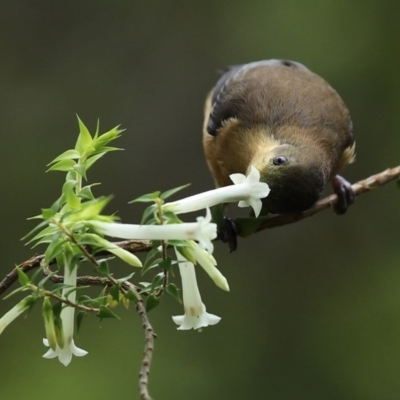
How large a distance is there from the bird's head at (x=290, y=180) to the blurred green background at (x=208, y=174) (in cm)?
244

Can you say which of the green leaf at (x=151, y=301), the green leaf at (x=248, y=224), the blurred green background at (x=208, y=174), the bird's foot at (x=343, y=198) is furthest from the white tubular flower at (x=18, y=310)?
the blurred green background at (x=208, y=174)

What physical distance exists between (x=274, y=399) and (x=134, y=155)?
1.77 meters

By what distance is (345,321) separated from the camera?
539cm

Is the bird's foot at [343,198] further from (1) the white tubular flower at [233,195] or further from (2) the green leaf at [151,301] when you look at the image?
(2) the green leaf at [151,301]

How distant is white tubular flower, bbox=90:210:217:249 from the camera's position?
156 centimetres

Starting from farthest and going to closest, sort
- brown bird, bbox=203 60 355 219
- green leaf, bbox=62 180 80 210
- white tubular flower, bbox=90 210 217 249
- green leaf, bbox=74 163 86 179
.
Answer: brown bird, bbox=203 60 355 219
green leaf, bbox=74 163 86 179
green leaf, bbox=62 180 80 210
white tubular flower, bbox=90 210 217 249

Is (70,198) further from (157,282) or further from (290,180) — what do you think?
(290,180)

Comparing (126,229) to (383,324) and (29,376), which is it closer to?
(29,376)

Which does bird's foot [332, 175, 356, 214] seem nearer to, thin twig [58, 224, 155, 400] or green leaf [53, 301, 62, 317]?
thin twig [58, 224, 155, 400]

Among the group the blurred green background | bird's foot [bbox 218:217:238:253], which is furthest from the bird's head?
the blurred green background

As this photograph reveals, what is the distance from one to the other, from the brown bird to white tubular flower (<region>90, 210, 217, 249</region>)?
3.67 feet

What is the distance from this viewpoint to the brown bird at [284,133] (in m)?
2.75

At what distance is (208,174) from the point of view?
5.42m

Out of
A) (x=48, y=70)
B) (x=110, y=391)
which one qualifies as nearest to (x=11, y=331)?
(x=110, y=391)
